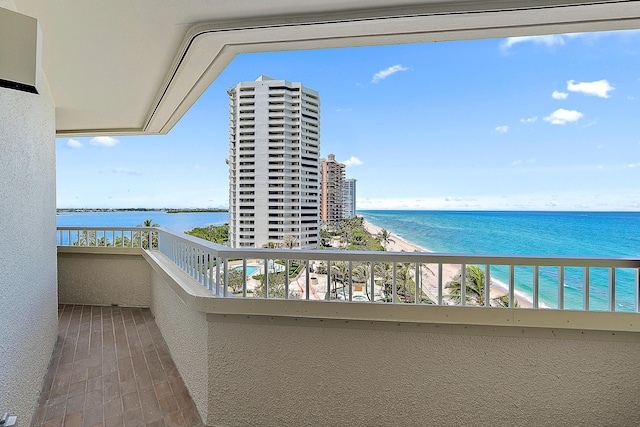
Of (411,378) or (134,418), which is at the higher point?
(411,378)

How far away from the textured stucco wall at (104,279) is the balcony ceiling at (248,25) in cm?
277

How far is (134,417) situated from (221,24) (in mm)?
2595

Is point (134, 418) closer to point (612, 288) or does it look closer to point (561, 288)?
point (561, 288)

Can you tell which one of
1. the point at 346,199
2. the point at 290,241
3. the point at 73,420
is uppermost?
the point at 346,199

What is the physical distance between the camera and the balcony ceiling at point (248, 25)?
1.51 metres

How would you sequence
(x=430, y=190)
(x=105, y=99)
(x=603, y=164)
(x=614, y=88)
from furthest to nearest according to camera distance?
1. (x=430, y=190)
2. (x=603, y=164)
3. (x=614, y=88)
4. (x=105, y=99)

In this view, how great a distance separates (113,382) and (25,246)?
49.9 inches

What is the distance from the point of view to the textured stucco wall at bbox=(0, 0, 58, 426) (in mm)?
1540

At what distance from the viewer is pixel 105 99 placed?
9.69 ft

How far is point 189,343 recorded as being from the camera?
2186 millimetres

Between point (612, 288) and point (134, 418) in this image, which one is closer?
point (612, 288)

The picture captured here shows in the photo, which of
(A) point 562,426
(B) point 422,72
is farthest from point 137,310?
(B) point 422,72

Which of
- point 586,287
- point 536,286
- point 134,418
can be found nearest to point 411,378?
point 536,286

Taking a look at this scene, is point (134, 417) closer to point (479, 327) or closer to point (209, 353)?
point (209, 353)
